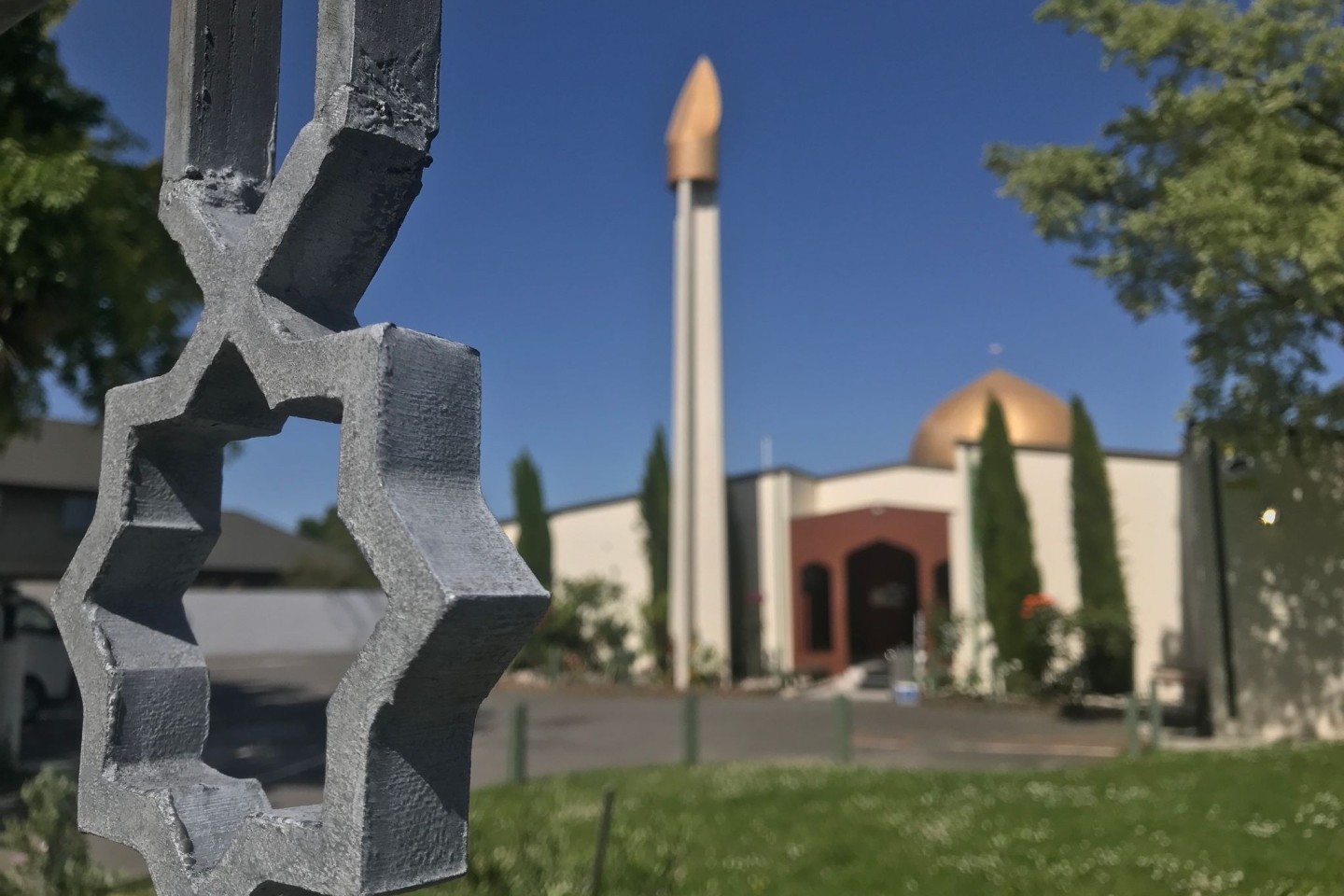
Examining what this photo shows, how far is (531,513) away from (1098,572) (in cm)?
1354

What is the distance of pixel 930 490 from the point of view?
23281 millimetres

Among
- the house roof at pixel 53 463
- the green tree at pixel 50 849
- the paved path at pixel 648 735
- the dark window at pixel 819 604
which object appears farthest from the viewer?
the house roof at pixel 53 463

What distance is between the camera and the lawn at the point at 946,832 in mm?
5391

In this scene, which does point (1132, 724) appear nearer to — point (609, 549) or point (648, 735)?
point (648, 735)

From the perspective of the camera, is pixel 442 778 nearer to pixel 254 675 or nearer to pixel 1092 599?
pixel 1092 599

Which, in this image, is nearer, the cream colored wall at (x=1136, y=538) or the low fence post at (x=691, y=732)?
the low fence post at (x=691, y=732)

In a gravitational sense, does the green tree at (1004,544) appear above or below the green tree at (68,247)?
below

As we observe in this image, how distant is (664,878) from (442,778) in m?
3.88

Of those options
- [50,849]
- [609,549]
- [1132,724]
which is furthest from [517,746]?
[609,549]

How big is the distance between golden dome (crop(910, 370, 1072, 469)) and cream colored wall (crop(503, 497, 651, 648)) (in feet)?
22.6

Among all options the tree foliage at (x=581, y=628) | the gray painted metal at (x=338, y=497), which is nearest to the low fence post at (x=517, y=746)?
the gray painted metal at (x=338, y=497)

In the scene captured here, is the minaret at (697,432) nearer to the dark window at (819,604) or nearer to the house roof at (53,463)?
the dark window at (819,604)

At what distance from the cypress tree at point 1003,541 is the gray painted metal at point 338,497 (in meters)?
17.6

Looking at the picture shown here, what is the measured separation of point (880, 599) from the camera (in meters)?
25.6
